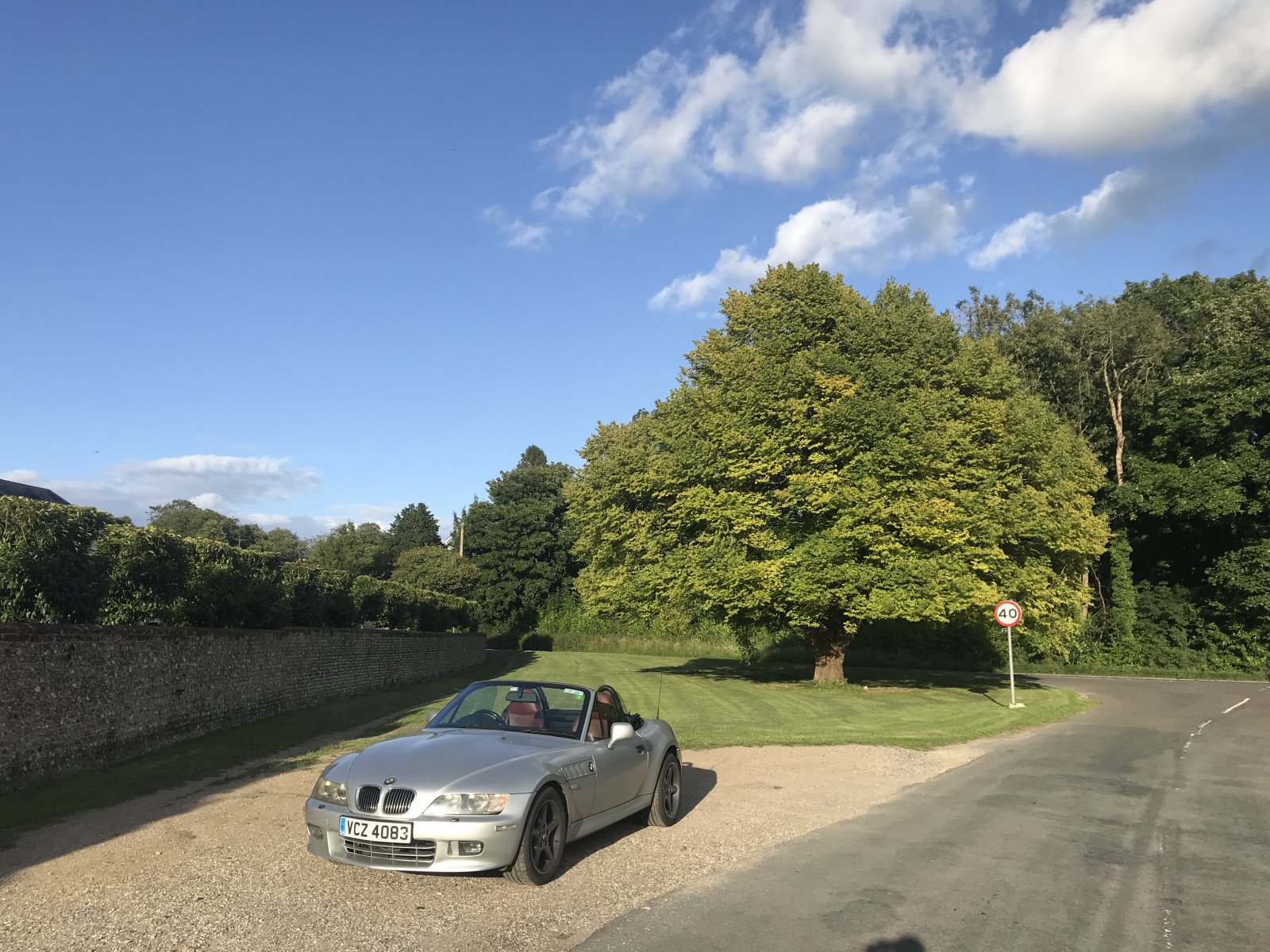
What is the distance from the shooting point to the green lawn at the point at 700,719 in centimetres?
1084

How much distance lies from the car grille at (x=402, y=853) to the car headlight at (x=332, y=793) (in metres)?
0.32

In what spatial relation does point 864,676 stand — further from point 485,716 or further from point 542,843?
point 542,843

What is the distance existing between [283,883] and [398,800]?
114 cm

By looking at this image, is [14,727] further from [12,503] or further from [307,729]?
[307,729]

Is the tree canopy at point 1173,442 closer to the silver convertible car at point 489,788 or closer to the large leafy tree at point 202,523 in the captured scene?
the silver convertible car at point 489,788

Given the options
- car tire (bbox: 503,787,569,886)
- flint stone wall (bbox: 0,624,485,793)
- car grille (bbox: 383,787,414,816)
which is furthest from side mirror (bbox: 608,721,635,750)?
flint stone wall (bbox: 0,624,485,793)

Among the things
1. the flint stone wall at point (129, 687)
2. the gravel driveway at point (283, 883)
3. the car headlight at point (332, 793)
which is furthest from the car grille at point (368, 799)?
the flint stone wall at point (129, 687)

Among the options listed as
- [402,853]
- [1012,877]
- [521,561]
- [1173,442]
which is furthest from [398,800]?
[521,561]

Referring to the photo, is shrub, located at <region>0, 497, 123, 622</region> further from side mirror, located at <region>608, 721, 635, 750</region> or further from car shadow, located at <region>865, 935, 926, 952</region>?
car shadow, located at <region>865, 935, 926, 952</region>

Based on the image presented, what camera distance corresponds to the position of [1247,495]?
138 feet

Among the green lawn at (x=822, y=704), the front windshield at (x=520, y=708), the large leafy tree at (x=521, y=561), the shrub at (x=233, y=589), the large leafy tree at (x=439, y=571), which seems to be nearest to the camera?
the front windshield at (x=520, y=708)

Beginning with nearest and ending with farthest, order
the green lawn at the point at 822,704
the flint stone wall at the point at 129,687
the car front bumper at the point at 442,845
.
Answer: the car front bumper at the point at 442,845
the flint stone wall at the point at 129,687
the green lawn at the point at 822,704

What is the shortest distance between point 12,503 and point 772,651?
4289 cm

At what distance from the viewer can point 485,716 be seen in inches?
306
